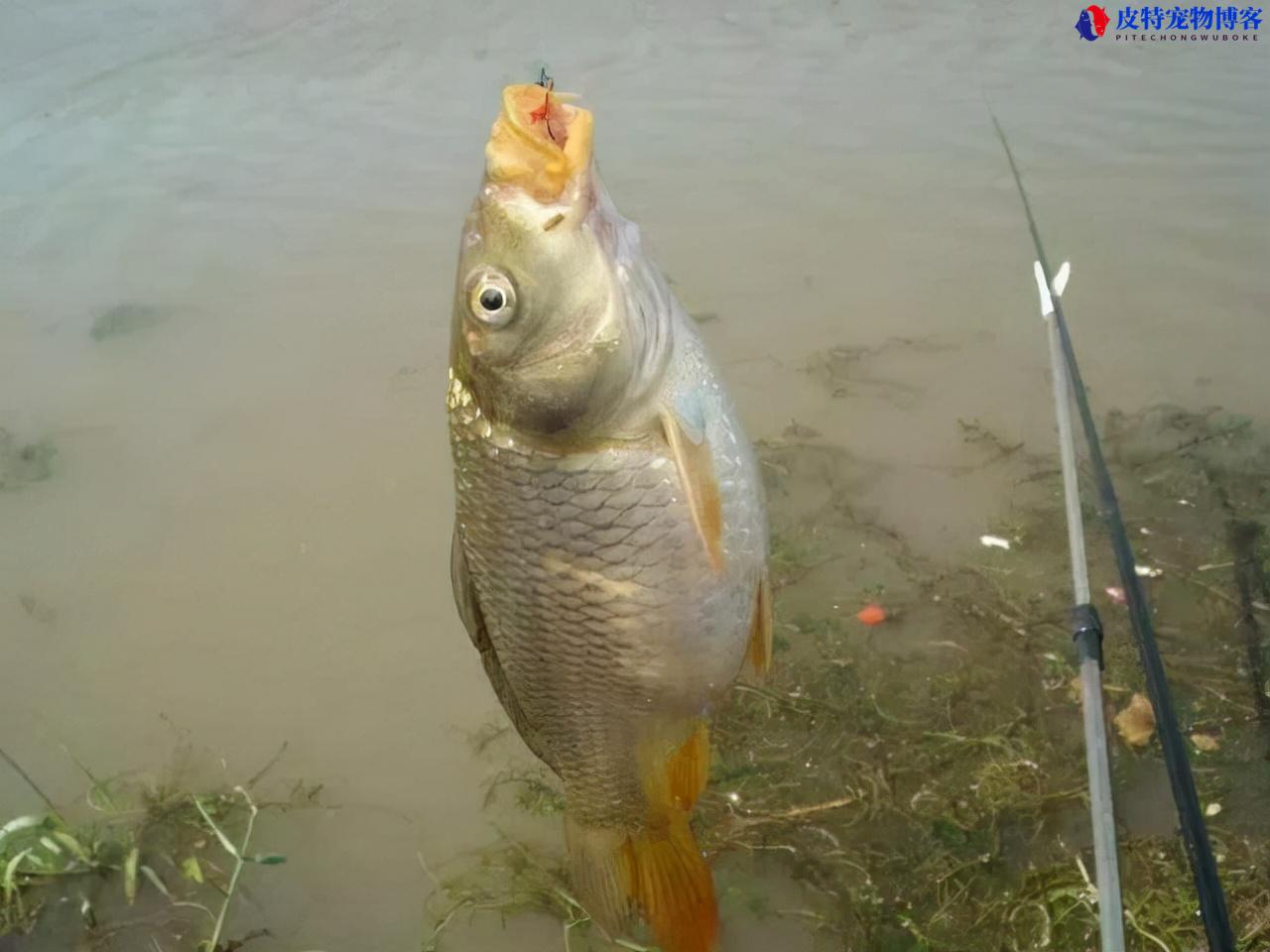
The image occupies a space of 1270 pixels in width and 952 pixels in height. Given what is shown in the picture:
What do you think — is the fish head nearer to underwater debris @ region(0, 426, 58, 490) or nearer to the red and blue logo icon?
underwater debris @ region(0, 426, 58, 490)

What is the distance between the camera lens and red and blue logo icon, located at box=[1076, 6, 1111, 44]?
23.0 feet

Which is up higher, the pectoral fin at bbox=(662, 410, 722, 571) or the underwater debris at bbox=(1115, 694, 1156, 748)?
the pectoral fin at bbox=(662, 410, 722, 571)

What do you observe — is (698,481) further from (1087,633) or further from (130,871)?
(130,871)

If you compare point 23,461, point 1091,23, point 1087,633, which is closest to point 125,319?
point 23,461

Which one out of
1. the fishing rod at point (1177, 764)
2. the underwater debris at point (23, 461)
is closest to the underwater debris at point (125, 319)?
the underwater debris at point (23, 461)

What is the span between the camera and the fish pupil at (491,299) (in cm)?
143

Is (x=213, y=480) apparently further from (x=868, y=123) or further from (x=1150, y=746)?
(x=868, y=123)

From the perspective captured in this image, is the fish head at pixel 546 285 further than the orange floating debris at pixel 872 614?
No

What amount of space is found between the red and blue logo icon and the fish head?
23.3ft

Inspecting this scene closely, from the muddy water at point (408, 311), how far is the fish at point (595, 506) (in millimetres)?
1206

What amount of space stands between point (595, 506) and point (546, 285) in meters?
0.37

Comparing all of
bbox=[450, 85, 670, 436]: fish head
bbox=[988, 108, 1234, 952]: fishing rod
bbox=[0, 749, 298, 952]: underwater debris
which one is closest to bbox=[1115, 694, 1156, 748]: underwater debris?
bbox=[988, 108, 1234, 952]: fishing rod

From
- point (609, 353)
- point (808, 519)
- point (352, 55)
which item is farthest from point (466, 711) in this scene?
point (352, 55)

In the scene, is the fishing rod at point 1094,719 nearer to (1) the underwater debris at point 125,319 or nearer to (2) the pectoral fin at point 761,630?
(2) the pectoral fin at point 761,630
